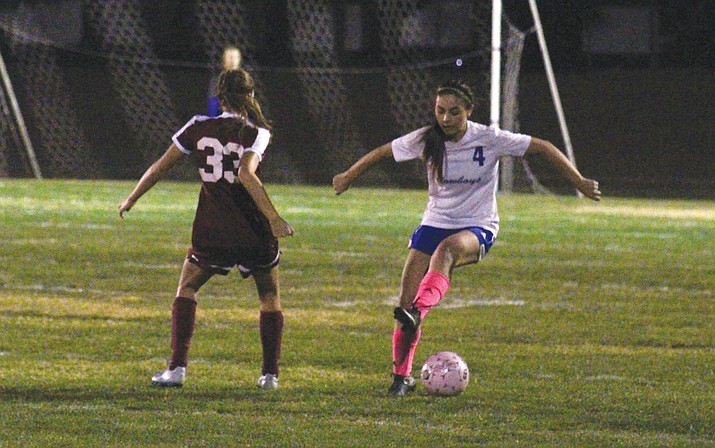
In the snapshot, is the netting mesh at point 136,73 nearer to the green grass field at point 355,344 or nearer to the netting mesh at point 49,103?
the netting mesh at point 49,103

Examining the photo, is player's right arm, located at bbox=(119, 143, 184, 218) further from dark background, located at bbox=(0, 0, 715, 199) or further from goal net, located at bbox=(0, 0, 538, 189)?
goal net, located at bbox=(0, 0, 538, 189)

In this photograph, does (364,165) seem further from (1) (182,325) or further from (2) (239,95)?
(1) (182,325)

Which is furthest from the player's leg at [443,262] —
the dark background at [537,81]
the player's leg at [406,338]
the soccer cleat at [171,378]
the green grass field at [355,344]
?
the dark background at [537,81]

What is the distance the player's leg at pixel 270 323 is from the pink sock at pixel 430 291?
0.76m

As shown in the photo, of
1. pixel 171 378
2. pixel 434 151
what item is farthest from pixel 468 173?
pixel 171 378

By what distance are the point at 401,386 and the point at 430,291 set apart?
1.63ft

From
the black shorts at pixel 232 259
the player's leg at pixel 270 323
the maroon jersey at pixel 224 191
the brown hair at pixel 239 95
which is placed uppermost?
the brown hair at pixel 239 95

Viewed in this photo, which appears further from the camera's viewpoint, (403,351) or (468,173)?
(468,173)

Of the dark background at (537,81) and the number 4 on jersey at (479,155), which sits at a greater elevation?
the number 4 on jersey at (479,155)

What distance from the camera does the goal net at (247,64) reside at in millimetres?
34750

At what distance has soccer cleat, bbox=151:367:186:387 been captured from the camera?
7.21 metres

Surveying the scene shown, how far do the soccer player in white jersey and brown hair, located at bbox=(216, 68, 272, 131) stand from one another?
51 cm

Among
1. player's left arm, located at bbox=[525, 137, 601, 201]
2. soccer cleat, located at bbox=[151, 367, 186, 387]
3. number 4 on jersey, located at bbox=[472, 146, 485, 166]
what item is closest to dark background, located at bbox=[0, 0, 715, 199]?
player's left arm, located at bbox=[525, 137, 601, 201]

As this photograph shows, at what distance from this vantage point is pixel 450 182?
7484 millimetres
